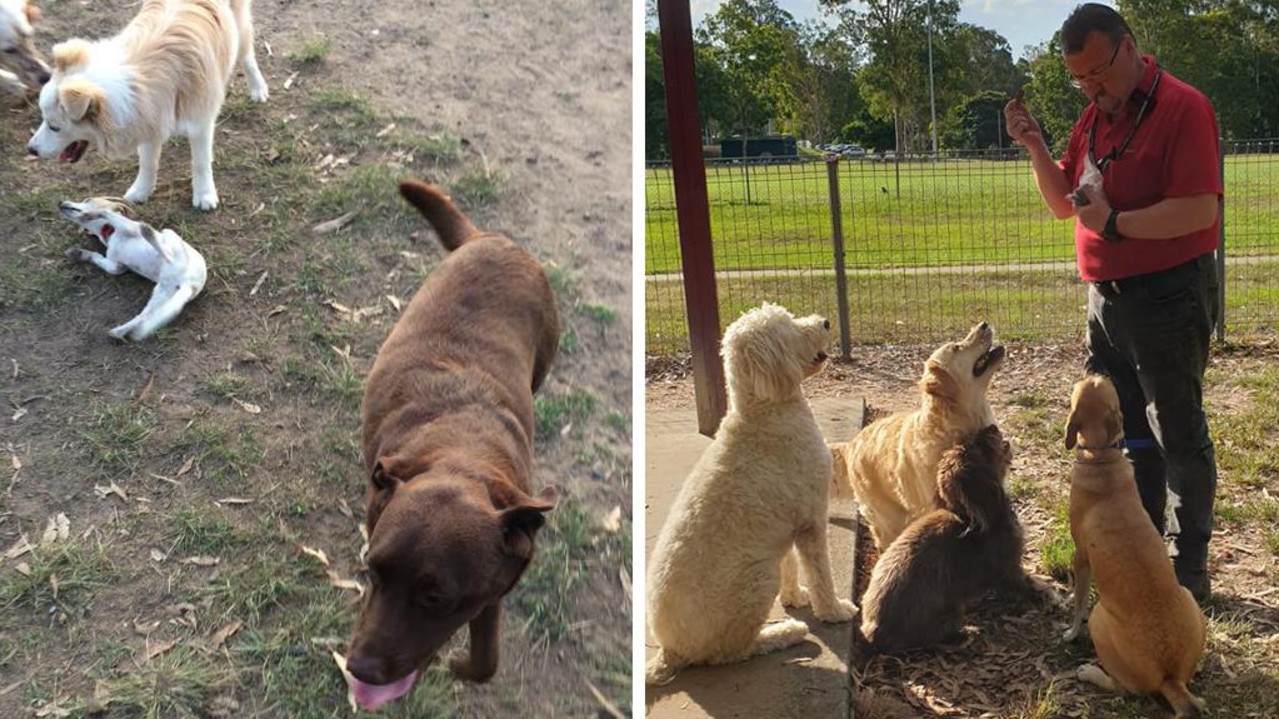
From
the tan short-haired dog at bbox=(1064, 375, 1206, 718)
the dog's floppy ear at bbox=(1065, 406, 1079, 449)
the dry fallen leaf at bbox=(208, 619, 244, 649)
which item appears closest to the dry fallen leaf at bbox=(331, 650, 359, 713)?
the dry fallen leaf at bbox=(208, 619, 244, 649)

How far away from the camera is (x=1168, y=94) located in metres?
3.13

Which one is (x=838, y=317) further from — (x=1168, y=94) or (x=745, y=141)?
(x=1168, y=94)

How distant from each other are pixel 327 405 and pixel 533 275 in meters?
1.22

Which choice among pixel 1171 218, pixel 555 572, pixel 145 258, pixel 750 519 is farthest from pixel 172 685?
pixel 1171 218

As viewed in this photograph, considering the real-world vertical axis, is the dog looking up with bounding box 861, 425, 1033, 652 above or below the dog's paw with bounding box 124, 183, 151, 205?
below

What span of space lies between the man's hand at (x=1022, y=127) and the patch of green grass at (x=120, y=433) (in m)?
3.46

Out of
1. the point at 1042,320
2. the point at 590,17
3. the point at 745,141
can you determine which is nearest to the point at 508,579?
the point at 745,141

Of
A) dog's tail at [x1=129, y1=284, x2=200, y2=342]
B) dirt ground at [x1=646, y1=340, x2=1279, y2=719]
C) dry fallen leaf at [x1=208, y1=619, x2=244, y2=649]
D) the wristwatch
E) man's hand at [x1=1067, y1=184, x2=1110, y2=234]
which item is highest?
man's hand at [x1=1067, y1=184, x2=1110, y2=234]

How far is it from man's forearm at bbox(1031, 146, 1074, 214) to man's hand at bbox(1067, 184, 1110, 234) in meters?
0.18

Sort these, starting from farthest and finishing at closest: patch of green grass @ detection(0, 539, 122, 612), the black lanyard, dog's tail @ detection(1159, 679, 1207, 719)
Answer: patch of green grass @ detection(0, 539, 122, 612) < the black lanyard < dog's tail @ detection(1159, 679, 1207, 719)

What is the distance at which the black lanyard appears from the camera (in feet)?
10.4

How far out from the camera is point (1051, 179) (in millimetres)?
3480

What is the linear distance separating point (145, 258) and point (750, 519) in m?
3.04

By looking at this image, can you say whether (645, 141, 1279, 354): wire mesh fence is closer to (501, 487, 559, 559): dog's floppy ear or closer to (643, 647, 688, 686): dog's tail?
(643, 647, 688, 686): dog's tail
